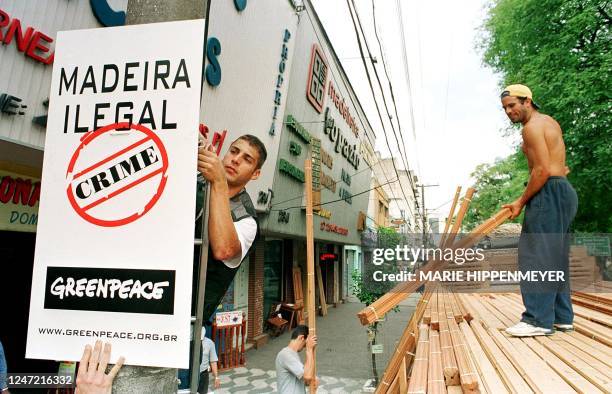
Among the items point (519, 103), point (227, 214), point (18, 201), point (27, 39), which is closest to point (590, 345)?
point (519, 103)

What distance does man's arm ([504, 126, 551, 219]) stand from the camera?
8.80 ft

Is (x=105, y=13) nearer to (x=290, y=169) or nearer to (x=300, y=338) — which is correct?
(x=300, y=338)

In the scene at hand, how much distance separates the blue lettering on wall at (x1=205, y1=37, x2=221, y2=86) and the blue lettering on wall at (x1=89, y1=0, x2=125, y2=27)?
1517 mm

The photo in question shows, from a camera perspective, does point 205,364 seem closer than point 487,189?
Yes

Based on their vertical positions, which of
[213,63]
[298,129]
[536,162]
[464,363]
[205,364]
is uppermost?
[298,129]

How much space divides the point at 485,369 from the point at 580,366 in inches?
17.2

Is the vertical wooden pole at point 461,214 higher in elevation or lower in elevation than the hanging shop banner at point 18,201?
lower

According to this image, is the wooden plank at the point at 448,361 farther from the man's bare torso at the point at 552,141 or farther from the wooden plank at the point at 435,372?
the man's bare torso at the point at 552,141

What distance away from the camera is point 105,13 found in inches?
176

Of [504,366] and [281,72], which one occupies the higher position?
[281,72]

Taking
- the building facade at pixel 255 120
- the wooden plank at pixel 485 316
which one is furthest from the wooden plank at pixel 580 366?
the building facade at pixel 255 120

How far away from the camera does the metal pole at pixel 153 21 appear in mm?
1503

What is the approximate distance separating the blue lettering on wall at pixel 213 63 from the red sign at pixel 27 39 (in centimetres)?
234

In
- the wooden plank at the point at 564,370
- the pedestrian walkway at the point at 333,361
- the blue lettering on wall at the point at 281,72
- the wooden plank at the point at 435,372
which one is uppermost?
the blue lettering on wall at the point at 281,72
